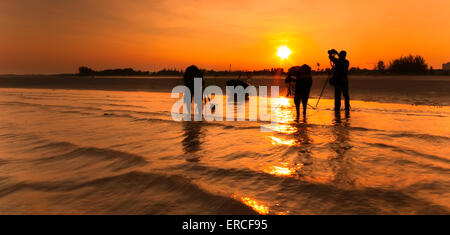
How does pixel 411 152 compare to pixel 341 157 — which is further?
pixel 411 152

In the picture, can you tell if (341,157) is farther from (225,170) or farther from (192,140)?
(192,140)

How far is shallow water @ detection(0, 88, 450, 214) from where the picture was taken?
3.33 metres

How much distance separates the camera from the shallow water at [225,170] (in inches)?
131

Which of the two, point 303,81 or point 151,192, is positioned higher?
point 303,81

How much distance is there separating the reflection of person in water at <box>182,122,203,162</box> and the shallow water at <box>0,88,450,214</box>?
0.04 meters

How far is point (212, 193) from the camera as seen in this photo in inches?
143

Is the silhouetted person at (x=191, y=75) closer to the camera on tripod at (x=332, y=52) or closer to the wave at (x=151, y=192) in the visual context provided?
the camera on tripod at (x=332, y=52)

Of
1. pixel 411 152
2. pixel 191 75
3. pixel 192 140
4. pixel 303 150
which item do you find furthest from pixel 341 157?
pixel 191 75

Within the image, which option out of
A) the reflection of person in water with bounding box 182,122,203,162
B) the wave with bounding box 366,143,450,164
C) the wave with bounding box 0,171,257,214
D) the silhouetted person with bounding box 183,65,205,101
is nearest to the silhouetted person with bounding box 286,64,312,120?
the silhouetted person with bounding box 183,65,205,101

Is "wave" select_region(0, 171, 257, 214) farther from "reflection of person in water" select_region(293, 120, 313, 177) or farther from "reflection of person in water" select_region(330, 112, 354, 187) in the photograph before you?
"reflection of person in water" select_region(330, 112, 354, 187)

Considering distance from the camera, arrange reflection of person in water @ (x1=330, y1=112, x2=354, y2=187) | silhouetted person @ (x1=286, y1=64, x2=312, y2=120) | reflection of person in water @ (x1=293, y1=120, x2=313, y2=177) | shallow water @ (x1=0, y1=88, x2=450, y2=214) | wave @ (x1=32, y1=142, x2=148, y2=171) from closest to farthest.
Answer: shallow water @ (x1=0, y1=88, x2=450, y2=214)
reflection of person in water @ (x1=330, y1=112, x2=354, y2=187)
reflection of person in water @ (x1=293, y1=120, x2=313, y2=177)
wave @ (x1=32, y1=142, x2=148, y2=171)
silhouetted person @ (x1=286, y1=64, x2=312, y2=120)

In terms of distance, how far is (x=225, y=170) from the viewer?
15.2ft

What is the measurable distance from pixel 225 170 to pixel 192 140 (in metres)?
2.51
